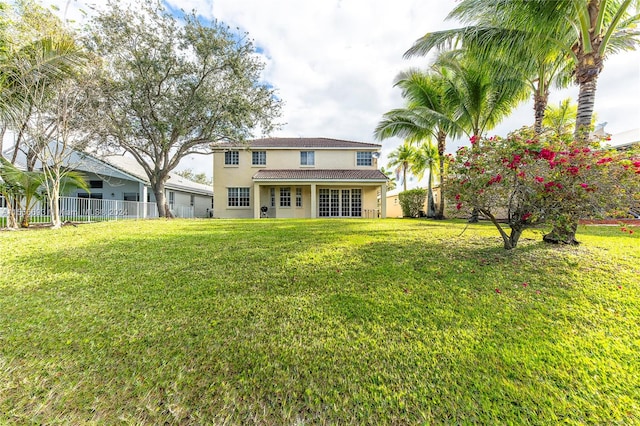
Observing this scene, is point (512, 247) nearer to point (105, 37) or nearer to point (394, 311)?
point (394, 311)

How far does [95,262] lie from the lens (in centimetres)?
486

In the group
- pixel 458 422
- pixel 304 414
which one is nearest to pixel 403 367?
pixel 458 422

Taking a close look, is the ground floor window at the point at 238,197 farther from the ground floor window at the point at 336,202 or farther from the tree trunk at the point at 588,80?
the tree trunk at the point at 588,80

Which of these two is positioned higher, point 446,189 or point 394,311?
point 446,189

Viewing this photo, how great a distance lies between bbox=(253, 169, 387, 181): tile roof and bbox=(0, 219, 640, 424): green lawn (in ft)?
43.9

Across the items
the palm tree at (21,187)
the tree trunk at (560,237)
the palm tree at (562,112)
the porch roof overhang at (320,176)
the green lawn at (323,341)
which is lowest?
the green lawn at (323,341)

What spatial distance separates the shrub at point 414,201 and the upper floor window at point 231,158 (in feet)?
44.5

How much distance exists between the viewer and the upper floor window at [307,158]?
20.2 m

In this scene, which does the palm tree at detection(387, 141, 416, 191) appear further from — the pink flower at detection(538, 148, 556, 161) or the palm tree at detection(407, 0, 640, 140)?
the pink flower at detection(538, 148, 556, 161)

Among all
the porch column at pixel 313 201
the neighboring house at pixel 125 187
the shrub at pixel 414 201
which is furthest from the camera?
the shrub at pixel 414 201

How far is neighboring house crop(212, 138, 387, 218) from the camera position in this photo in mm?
19422

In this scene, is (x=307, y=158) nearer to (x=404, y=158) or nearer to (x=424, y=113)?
(x=424, y=113)

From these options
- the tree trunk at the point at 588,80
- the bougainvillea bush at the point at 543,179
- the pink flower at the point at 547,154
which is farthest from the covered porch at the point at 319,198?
the pink flower at the point at 547,154

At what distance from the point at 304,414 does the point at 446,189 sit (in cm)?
509
